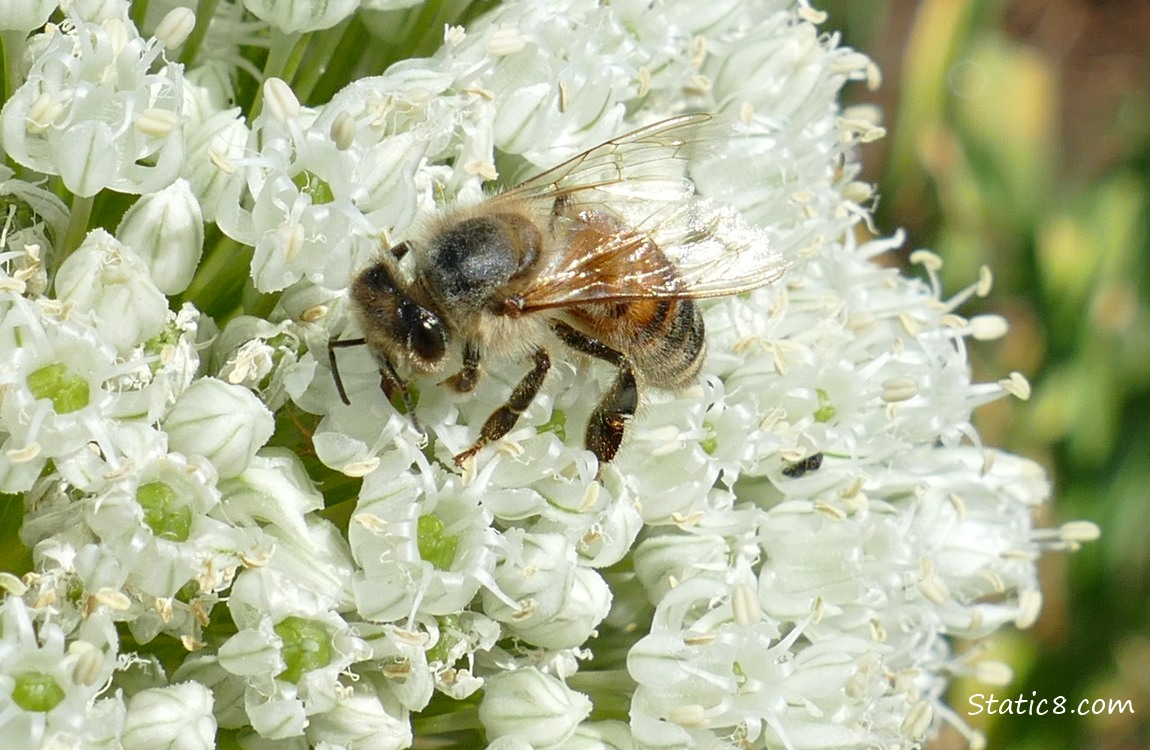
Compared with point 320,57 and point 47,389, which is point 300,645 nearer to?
point 47,389

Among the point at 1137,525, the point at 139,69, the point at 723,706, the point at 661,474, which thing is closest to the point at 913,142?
the point at 1137,525

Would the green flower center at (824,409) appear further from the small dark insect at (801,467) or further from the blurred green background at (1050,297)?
the blurred green background at (1050,297)

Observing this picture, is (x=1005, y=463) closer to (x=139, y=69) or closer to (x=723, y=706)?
(x=723, y=706)

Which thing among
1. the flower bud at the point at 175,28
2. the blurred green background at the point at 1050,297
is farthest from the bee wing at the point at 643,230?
the blurred green background at the point at 1050,297

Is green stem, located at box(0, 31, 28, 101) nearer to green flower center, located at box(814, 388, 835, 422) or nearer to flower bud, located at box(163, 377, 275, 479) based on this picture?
flower bud, located at box(163, 377, 275, 479)

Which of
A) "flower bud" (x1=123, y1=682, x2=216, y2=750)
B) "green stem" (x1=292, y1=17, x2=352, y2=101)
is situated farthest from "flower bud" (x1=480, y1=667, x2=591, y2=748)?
"green stem" (x1=292, y1=17, x2=352, y2=101)
